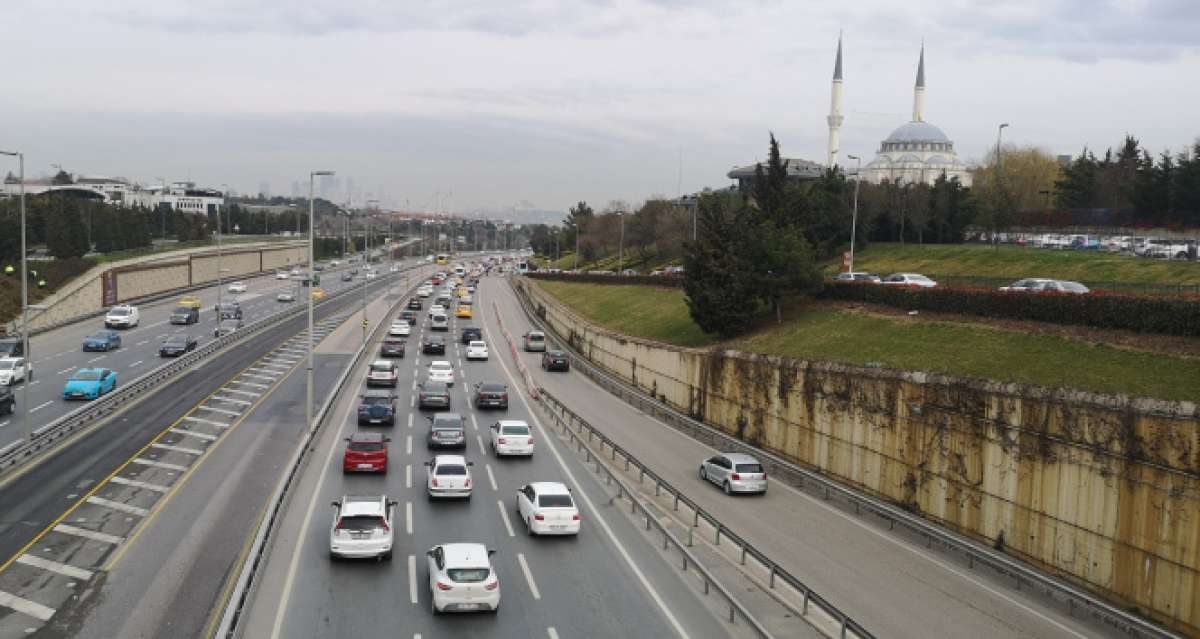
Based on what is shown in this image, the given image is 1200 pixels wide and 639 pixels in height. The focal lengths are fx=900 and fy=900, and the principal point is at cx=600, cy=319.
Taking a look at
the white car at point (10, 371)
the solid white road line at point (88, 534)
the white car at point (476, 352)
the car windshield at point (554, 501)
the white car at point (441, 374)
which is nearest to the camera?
the solid white road line at point (88, 534)

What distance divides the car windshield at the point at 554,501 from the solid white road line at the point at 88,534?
10.3m

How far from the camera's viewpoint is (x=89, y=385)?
4153 centimetres

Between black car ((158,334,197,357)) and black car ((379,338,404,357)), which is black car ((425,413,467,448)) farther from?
black car ((158,334,197,357))

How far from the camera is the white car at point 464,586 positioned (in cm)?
1745

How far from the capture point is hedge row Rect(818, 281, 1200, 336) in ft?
89.1

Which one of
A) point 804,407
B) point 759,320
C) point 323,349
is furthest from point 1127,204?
point 323,349

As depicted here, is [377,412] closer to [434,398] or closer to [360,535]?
[434,398]

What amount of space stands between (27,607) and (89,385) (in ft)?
88.7

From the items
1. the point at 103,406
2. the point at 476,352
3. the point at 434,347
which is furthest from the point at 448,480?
the point at 434,347

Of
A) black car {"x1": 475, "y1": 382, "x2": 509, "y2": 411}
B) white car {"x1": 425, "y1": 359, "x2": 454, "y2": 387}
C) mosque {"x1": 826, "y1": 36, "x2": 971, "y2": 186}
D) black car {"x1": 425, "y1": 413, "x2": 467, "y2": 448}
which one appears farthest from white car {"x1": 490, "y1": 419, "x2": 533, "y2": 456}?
mosque {"x1": 826, "y1": 36, "x2": 971, "y2": 186}

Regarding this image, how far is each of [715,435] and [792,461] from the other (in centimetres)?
345

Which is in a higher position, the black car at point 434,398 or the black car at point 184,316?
the black car at point 184,316

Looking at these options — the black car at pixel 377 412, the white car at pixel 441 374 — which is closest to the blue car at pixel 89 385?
the black car at pixel 377 412

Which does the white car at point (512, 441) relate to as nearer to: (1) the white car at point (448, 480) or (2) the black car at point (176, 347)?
(1) the white car at point (448, 480)
